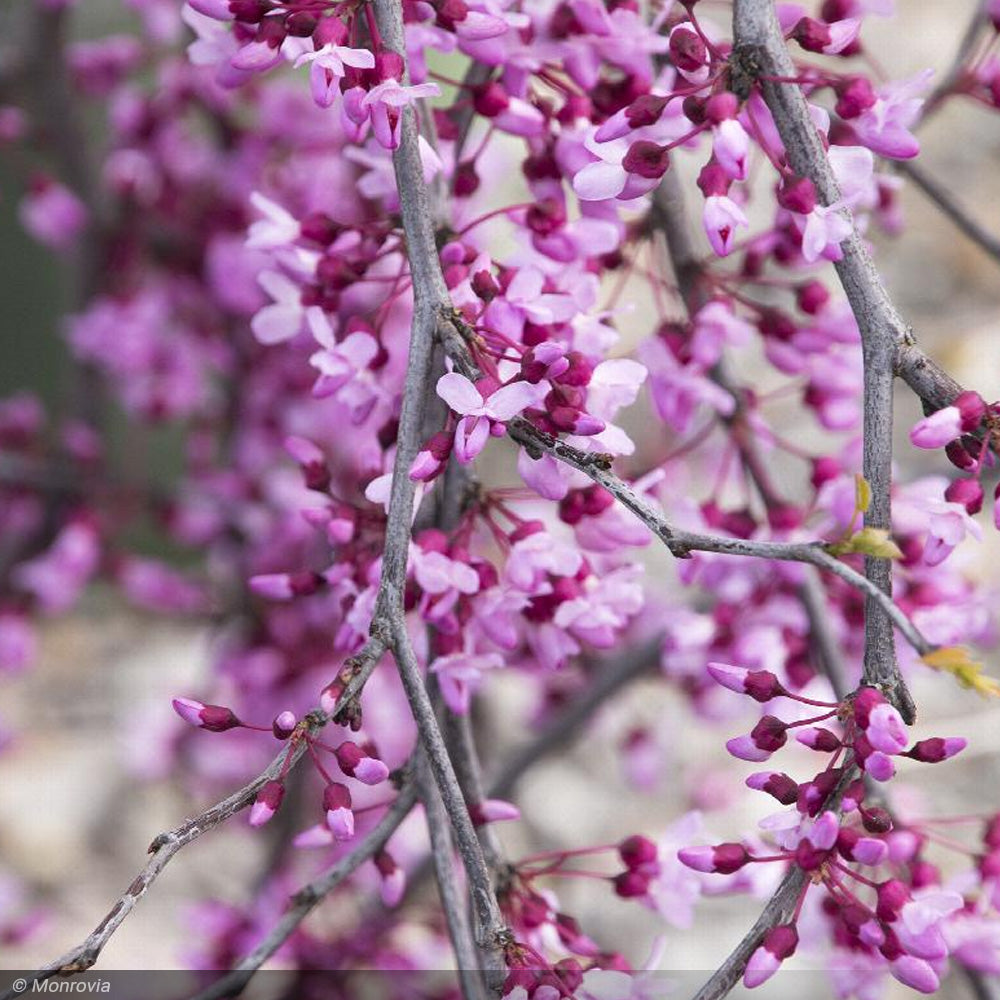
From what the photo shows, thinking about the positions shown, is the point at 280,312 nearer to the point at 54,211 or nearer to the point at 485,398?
the point at 485,398

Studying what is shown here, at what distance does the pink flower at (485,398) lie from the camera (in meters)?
0.66

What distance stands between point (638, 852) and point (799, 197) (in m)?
0.47

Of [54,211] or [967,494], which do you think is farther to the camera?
[54,211]

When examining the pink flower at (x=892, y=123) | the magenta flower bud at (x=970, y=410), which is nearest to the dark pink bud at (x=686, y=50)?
the pink flower at (x=892, y=123)

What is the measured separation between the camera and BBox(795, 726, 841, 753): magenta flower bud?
67 cm

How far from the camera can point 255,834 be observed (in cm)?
211

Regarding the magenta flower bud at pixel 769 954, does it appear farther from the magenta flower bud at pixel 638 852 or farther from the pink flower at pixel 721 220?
the pink flower at pixel 721 220

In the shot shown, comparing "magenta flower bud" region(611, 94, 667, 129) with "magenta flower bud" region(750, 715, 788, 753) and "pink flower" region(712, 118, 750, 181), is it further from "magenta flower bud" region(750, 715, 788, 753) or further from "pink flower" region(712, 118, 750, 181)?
"magenta flower bud" region(750, 715, 788, 753)

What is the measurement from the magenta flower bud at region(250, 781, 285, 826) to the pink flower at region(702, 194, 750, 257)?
1.26ft

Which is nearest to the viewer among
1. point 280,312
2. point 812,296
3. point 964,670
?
point 964,670

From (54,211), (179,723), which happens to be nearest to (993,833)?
(54,211)

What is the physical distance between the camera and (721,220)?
72 cm

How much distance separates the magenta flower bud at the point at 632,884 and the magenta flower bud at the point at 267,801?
1.12 feet

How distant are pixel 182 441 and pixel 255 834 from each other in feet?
4.19
